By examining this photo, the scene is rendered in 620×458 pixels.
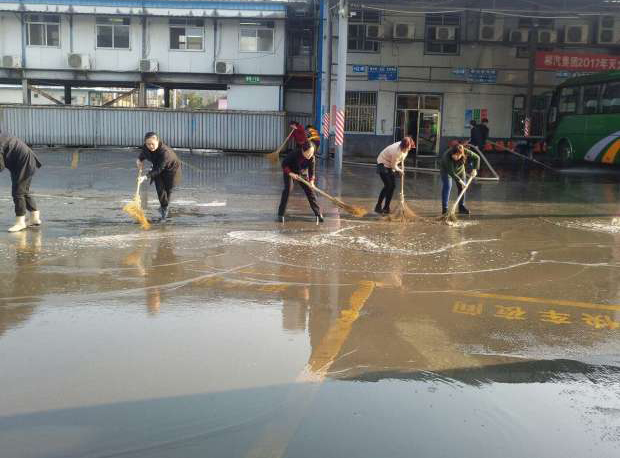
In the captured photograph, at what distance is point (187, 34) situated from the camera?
98.9 ft

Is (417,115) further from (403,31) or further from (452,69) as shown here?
(403,31)

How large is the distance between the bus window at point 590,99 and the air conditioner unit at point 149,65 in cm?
1871

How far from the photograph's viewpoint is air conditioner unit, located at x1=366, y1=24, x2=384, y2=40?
28422mm

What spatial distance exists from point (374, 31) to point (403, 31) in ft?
4.19

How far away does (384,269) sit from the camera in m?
7.59

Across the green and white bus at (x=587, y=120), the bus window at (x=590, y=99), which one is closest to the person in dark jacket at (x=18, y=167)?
the green and white bus at (x=587, y=120)

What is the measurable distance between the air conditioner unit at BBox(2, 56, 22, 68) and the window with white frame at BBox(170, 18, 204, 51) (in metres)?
7.15

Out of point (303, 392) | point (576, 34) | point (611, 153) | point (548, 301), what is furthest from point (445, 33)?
point (303, 392)

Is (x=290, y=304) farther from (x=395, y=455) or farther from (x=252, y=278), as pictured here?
(x=395, y=455)

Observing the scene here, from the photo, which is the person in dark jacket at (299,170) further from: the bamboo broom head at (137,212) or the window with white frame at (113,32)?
the window with white frame at (113,32)

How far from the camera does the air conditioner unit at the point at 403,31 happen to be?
28.3m

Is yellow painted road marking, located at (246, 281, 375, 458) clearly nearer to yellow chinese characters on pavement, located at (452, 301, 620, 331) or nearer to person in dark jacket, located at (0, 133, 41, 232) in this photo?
yellow chinese characters on pavement, located at (452, 301, 620, 331)

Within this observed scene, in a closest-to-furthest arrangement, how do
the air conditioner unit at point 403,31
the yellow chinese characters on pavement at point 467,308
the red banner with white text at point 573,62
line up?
1. the yellow chinese characters on pavement at point 467,308
2. the red banner with white text at point 573,62
3. the air conditioner unit at point 403,31

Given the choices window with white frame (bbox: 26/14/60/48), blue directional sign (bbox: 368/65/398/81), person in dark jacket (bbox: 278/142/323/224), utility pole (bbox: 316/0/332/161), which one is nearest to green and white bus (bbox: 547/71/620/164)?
blue directional sign (bbox: 368/65/398/81)
